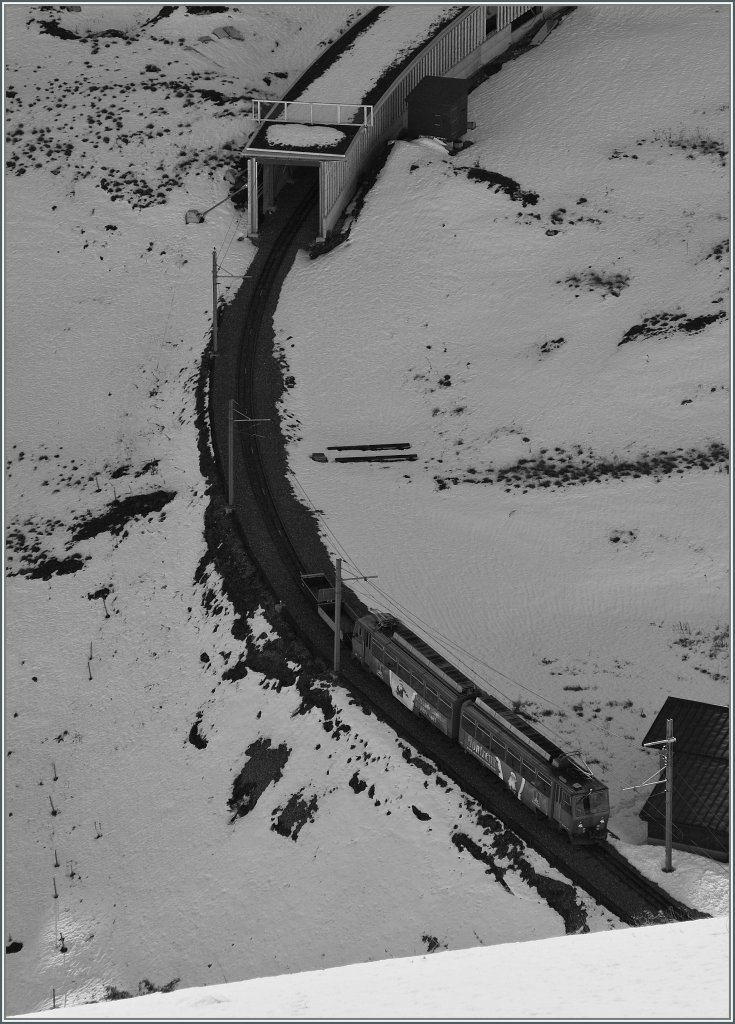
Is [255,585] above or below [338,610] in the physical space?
above

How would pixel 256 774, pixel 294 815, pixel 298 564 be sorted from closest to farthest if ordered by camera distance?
pixel 294 815
pixel 256 774
pixel 298 564

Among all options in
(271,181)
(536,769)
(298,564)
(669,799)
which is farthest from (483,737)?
(271,181)

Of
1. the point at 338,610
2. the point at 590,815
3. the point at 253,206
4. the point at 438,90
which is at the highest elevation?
the point at 438,90

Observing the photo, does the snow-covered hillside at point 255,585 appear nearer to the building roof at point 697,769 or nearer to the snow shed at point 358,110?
the building roof at point 697,769

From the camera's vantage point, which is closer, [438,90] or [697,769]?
[697,769]

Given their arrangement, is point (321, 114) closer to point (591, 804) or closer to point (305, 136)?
point (305, 136)

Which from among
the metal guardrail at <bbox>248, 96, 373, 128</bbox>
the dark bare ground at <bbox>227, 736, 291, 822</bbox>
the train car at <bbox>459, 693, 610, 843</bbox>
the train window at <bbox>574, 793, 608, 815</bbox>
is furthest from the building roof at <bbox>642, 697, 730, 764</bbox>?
the metal guardrail at <bbox>248, 96, 373, 128</bbox>
